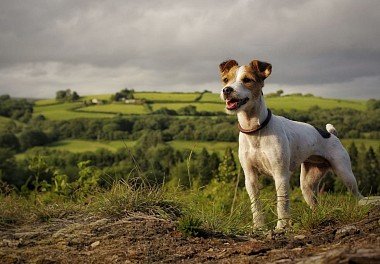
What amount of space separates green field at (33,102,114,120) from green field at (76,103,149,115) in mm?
1721

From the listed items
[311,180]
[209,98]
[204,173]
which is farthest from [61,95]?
[311,180]

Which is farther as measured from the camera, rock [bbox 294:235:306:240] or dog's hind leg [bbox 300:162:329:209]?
dog's hind leg [bbox 300:162:329:209]

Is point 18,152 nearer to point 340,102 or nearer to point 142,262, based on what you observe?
point 340,102

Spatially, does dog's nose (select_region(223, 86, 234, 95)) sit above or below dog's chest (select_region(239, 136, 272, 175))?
above

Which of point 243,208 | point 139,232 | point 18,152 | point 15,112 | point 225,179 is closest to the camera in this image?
point 139,232

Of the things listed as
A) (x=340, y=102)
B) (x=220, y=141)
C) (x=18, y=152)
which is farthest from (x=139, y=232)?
(x=340, y=102)

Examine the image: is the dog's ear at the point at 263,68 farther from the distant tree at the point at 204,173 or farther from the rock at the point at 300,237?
the distant tree at the point at 204,173

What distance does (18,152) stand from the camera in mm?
93688

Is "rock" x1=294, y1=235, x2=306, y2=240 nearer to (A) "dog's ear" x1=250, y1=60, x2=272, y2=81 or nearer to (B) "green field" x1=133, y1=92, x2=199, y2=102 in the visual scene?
(A) "dog's ear" x1=250, y1=60, x2=272, y2=81

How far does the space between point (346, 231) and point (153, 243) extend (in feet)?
6.77

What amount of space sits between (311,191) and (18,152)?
92.1 metres

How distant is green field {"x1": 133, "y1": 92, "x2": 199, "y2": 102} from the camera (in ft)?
341

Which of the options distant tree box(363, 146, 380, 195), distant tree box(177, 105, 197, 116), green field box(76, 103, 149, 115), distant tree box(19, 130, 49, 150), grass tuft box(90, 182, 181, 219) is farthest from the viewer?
green field box(76, 103, 149, 115)

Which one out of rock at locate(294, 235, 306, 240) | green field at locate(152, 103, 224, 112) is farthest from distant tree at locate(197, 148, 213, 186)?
green field at locate(152, 103, 224, 112)
